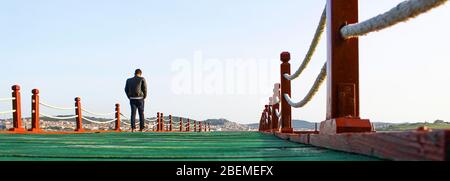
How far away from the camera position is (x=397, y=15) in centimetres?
204

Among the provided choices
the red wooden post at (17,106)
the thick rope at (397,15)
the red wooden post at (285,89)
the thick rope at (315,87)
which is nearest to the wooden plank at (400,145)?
the thick rope at (397,15)

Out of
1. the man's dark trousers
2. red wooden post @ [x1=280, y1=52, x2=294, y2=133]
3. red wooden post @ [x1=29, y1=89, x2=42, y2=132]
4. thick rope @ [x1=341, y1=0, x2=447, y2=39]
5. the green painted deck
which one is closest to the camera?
thick rope @ [x1=341, y1=0, x2=447, y2=39]

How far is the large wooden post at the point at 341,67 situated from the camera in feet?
9.68

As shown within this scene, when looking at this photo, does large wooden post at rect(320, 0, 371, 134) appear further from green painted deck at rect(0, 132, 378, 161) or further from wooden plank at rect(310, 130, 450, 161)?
wooden plank at rect(310, 130, 450, 161)

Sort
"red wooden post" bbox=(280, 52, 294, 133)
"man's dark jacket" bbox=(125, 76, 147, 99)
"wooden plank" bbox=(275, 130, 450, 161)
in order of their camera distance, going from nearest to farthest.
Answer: "wooden plank" bbox=(275, 130, 450, 161) → "red wooden post" bbox=(280, 52, 294, 133) → "man's dark jacket" bbox=(125, 76, 147, 99)

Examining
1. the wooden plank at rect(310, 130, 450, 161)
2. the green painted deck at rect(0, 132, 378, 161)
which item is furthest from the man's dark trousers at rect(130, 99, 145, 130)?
the wooden plank at rect(310, 130, 450, 161)

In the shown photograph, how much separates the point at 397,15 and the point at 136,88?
421 inches

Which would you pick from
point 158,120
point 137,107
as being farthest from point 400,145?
point 158,120

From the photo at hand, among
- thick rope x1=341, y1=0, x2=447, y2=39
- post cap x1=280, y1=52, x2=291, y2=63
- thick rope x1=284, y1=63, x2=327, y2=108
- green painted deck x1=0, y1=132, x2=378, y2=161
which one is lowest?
green painted deck x1=0, y1=132, x2=378, y2=161

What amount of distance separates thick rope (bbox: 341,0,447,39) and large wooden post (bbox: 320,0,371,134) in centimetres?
38

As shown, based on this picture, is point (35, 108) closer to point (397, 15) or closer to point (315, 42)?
point (315, 42)

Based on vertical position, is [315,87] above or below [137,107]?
above

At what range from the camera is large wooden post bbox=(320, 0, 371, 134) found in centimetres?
295

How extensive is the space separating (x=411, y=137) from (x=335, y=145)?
1.05 meters
